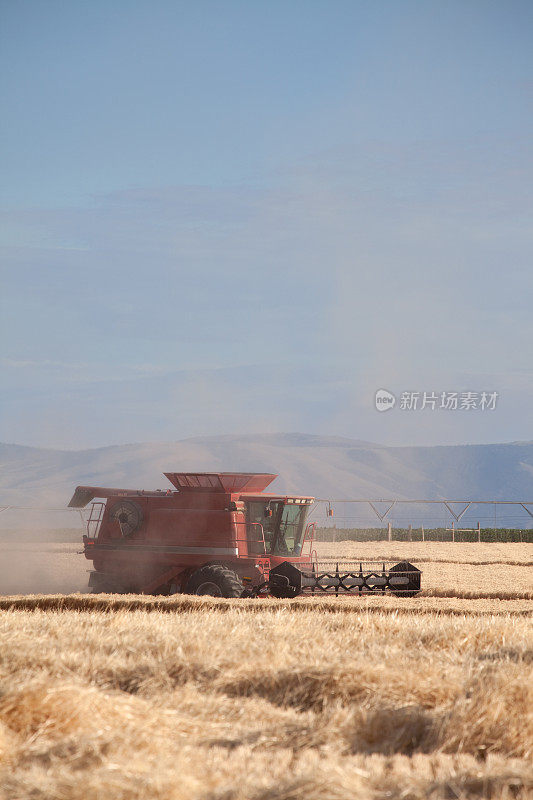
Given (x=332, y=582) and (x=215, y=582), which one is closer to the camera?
(x=215, y=582)

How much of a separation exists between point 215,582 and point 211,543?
1405mm

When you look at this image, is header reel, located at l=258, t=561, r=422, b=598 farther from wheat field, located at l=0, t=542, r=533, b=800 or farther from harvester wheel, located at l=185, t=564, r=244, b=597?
wheat field, located at l=0, t=542, r=533, b=800

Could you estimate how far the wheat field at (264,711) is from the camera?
470 centimetres

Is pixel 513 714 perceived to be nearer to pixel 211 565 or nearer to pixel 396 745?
pixel 396 745

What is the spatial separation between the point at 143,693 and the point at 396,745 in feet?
6.69

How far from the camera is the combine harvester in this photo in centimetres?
1772

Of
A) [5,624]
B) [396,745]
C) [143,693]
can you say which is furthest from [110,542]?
[396,745]

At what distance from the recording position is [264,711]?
6059mm

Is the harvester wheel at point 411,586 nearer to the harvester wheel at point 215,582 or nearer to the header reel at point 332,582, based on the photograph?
the header reel at point 332,582

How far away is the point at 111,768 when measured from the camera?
15.5ft

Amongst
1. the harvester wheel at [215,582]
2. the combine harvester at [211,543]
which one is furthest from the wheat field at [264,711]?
the combine harvester at [211,543]

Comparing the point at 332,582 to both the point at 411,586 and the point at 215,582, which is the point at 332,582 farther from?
the point at 215,582

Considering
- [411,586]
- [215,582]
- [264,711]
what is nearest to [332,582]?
[411,586]

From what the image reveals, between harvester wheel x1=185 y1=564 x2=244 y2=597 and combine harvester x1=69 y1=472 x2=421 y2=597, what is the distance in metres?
0.02
